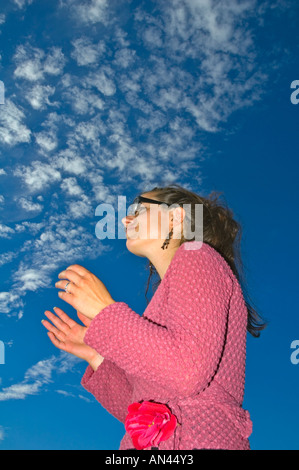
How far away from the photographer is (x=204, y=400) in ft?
6.41

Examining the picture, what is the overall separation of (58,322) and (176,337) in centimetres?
148

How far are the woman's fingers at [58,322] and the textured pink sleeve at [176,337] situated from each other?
46.3 inches

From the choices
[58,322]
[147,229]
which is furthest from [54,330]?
[147,229]

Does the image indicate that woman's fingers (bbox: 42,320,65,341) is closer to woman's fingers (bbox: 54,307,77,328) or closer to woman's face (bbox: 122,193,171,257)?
woman's fingers (bbox: 54,307,77,328)

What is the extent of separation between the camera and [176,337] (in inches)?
70.9

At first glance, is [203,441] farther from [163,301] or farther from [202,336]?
[163,301]

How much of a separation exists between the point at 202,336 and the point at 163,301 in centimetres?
48

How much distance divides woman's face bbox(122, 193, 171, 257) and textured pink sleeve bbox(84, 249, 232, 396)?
852mm

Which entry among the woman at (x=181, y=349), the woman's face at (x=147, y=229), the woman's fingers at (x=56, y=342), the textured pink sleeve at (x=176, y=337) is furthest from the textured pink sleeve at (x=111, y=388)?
the textured pink sleeve at (x=176, y=337)

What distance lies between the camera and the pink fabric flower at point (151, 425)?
71.3 inches

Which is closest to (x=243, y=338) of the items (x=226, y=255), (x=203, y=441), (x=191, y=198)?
(x=203, y=441)

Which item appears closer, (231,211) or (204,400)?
(204,400)

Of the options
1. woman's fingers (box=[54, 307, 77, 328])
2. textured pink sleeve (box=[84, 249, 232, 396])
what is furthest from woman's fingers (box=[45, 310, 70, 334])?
textured pink sleeve (box=[84, 249, 232, 396])
